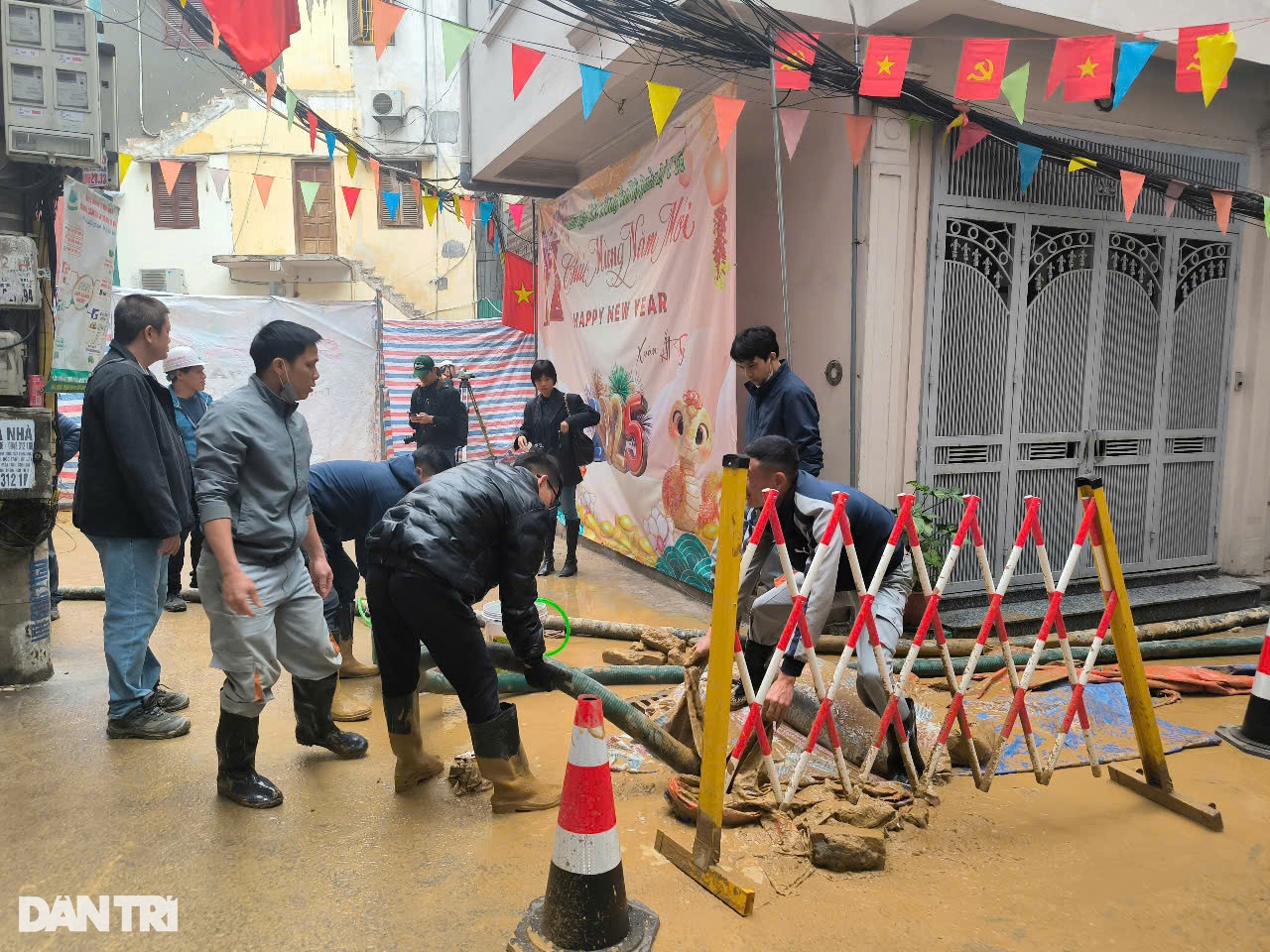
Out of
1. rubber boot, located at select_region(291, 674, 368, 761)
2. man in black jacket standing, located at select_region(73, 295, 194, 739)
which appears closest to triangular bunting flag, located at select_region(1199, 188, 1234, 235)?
rubber boot, located at select_region(291, 674, 368, 761)

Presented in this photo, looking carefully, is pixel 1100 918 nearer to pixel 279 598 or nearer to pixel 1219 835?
pixel 1219 835

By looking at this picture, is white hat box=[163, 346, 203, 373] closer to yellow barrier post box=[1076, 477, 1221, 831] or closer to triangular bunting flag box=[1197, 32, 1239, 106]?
yellow barrier post box=[1076, 477, 1221, 831]

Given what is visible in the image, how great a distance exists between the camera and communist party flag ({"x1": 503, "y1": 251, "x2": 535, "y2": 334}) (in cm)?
1005

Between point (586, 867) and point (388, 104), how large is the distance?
19.5m

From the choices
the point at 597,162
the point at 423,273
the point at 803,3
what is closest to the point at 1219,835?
the point at 803,3

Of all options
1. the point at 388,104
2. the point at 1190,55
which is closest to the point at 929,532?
the point at 1190,55

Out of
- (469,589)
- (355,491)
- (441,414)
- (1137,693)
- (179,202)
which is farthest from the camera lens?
(179,202)

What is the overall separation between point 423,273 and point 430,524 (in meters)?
17.9

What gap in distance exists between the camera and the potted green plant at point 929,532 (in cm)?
508

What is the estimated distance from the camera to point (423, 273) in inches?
773

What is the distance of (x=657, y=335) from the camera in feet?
21.9

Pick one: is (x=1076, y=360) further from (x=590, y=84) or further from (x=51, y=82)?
(x=51, y=82)

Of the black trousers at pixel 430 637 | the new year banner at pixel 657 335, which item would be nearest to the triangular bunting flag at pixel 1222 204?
the new year banner at pixel 657 335

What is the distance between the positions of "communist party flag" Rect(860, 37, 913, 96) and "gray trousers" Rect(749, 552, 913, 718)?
2.66 metres
